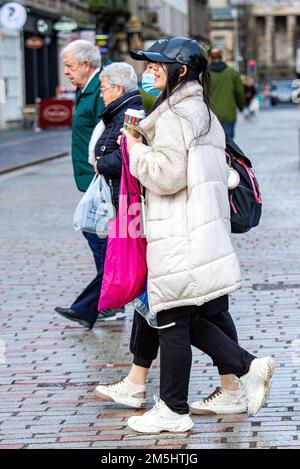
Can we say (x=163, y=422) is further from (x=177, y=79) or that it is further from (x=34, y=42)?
(x=34, y=42)

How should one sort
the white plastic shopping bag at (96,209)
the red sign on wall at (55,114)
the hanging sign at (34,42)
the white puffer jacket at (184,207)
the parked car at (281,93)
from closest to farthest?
the white puffer jacket at (184,207) → the white plastic shopping bag at (96,209) → the red sign on wall at (55,114) → the hanging sign at (34,42) → the parked car at (281,93)

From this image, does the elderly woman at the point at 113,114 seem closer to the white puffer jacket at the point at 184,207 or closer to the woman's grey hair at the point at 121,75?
the woman's grey hair at the point at 121,75

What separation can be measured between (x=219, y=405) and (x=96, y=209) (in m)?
2.13

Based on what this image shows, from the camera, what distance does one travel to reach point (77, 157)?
8.77 metres

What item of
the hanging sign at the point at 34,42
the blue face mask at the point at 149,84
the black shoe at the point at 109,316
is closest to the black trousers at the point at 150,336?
the blue face mask at the point at 149,84

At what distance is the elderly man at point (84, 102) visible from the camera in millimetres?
8414

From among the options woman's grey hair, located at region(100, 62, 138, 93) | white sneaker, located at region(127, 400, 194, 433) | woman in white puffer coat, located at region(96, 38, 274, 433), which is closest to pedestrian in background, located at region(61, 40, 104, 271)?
woman's grey hair, located at region(100, 62, 138, 93)

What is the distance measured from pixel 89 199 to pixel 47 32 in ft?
126

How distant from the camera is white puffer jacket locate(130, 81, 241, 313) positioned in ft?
18.8

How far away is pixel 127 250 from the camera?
20.1 feet

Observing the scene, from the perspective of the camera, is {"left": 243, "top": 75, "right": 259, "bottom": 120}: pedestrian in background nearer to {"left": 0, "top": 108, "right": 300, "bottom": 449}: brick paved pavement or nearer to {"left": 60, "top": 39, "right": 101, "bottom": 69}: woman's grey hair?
{"left": 0, "top": 108, "right": 300, "bottom": 449}: brick paved pavement

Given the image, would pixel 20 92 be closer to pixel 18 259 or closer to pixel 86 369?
pixel 18 259

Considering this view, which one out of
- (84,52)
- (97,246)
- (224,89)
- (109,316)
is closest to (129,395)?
(97,246)

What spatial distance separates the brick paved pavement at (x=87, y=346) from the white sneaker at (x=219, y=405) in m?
0.06
